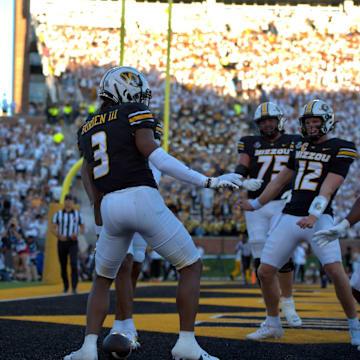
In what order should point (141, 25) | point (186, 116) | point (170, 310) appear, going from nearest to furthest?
point (170, 310), point (186, 116), point (141, 25)

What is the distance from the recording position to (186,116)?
96.2ft

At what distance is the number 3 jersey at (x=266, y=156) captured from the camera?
6.81 m

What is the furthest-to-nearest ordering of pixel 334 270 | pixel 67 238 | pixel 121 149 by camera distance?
pixel 67 238 < pixel 334 270 < pixel 121 149

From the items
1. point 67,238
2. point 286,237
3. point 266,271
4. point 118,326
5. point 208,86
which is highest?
point 208,86

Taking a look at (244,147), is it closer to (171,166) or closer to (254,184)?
(254,184)

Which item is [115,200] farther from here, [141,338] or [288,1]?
[288,1]

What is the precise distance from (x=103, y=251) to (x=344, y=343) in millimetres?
2083

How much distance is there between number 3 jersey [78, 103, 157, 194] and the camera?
3936mm

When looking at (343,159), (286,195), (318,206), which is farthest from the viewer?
(286,195)

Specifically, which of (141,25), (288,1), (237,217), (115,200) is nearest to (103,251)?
(115,200)

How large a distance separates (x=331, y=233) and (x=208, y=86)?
26615mm

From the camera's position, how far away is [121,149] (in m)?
3.97

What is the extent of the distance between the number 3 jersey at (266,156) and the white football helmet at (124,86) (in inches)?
111

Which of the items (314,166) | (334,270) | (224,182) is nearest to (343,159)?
(314,166)
